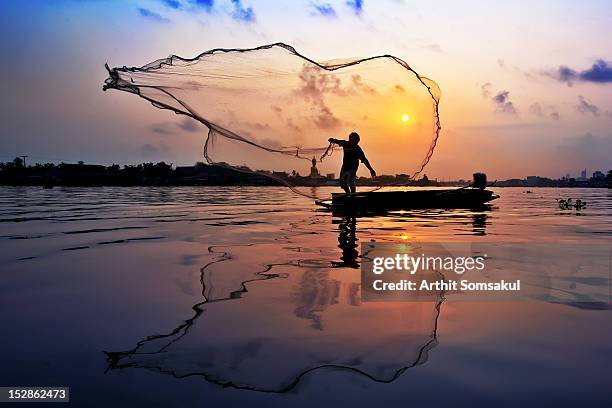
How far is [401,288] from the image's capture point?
6.82 m

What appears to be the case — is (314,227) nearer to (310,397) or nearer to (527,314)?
(527,314)

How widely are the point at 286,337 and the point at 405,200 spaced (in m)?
20.5

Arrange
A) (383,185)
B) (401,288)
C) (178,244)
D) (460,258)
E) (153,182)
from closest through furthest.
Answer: (401,288), (460,258), (178,244), (383,185), (153,182)

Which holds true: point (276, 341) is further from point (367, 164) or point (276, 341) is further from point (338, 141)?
point (367, 164)

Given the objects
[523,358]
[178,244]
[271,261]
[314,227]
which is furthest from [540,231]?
[523,358]

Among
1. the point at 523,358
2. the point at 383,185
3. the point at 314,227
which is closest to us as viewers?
the point at 523,358

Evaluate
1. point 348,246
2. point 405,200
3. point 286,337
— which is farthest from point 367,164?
point 286,337

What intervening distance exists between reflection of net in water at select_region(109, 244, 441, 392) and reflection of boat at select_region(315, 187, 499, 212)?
1381cm

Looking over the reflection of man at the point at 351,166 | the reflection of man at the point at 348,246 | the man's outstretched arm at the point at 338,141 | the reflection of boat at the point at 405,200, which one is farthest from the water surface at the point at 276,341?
the reflection of boat at the point at 405,200

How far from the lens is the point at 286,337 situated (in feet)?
15.1

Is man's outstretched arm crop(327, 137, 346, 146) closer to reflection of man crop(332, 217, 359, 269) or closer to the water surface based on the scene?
reflection of man crop(332, 217, 359, 269)

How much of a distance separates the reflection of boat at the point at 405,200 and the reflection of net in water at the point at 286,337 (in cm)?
1381

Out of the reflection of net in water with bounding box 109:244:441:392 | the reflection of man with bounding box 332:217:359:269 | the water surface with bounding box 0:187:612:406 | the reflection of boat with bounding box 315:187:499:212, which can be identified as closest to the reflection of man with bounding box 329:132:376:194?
the reflection of boat with bounding box 315:187:499:212

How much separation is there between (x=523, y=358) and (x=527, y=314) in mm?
1534
